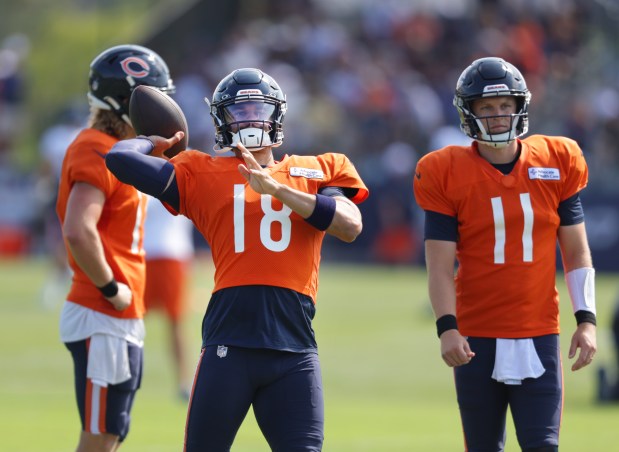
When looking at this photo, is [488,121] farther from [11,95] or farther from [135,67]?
[11,95]

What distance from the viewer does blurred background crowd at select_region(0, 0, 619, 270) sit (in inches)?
772

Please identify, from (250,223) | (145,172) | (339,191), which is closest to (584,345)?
(339,191)

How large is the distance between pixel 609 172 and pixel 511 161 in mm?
13954

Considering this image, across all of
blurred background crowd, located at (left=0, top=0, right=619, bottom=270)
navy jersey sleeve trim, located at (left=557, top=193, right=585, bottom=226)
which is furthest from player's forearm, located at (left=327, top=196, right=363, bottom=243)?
blurred background crowd, located at (left=0, top=0, right=619, bottom=270)

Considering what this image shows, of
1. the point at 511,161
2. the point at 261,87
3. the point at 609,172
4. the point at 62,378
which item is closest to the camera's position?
the point at 261,87

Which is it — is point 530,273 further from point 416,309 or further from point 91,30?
point 91,30

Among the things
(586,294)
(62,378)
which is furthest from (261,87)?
(62,378)

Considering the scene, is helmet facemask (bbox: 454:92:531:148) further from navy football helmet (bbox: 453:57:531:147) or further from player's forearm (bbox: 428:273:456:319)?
player's forearm (bbox: 428:273:456:319)

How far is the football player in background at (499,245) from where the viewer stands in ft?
16.7

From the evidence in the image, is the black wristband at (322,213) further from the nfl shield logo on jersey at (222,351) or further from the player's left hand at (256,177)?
the nfl shield logo on jersey at (222,351)

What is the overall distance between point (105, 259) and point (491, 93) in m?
2.04

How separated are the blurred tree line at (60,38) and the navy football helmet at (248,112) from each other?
19195 millimetres

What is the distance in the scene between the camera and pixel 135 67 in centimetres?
582

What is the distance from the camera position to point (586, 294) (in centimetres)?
521
